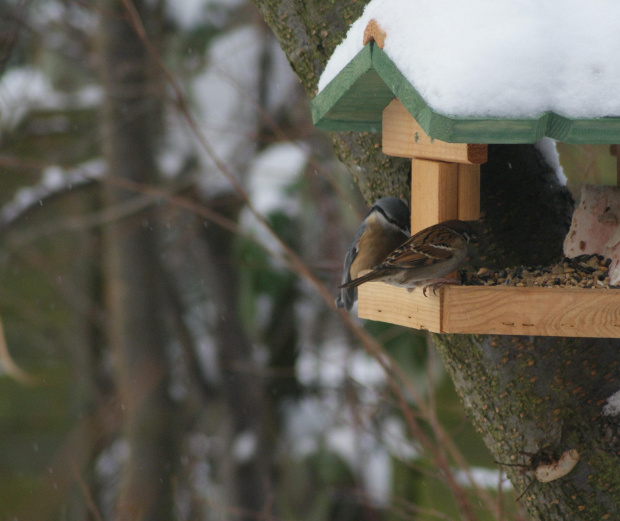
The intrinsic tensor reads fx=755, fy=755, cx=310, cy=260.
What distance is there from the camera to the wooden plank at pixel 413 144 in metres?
1.82

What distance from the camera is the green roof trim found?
148 cm

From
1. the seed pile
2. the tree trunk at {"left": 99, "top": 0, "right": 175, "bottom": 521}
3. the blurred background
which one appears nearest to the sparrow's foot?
the seed pile

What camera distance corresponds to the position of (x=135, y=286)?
227 inches

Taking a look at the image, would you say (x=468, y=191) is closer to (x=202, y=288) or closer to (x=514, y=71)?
(x=514, y=71)

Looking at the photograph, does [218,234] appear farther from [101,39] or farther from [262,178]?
[101,39]

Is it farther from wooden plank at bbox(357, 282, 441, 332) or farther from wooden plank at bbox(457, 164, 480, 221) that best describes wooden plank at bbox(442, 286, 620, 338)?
wooden plank at bbox(457, 164, 480, 221)

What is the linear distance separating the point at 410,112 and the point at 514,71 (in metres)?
0.25

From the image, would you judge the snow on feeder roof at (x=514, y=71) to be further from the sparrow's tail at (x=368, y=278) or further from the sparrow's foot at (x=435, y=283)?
the sparrow's tail at (x=368, y=278)

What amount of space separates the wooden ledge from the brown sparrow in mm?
114

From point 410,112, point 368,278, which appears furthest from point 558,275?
point 410,112

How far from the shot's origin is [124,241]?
594cm

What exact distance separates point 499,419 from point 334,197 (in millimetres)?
4560

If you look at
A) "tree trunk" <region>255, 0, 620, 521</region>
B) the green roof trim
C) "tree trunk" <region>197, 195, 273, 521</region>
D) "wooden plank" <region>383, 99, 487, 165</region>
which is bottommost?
"tree trunk" <region>197, 195, 273, 521</region>

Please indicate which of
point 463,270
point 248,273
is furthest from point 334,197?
point 463,270
